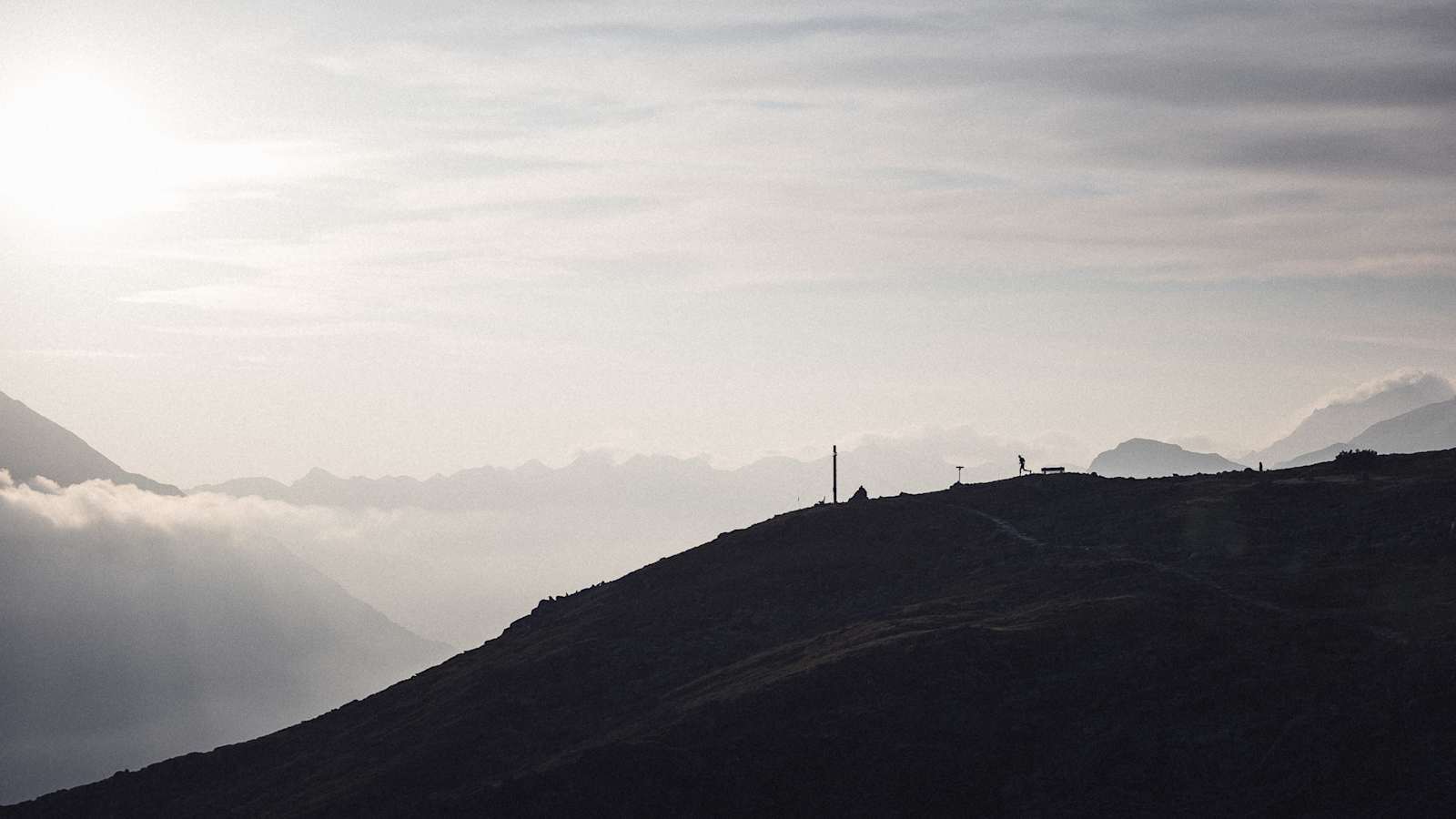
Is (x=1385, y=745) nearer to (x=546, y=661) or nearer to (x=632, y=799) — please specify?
(x=632, y=799)

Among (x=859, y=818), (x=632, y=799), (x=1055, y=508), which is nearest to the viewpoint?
(x=859, y=818)

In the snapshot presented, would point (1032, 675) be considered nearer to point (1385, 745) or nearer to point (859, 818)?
point (859, 818)

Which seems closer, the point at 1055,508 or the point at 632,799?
the point at 632,799

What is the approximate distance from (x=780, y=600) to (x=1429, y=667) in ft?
166

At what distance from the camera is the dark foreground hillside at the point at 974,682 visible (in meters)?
63.7

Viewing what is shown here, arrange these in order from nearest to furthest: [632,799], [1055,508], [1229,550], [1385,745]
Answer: [1385,745]
[632,799]
[1229,550]
[1055,508]

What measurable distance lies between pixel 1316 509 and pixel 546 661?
188ft

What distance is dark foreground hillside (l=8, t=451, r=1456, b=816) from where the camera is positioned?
209 ft

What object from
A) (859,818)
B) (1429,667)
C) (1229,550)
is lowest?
(859,818)

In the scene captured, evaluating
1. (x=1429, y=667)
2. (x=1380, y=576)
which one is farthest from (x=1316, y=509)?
(x=1429, y=667)

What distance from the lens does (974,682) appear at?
74.5 metres

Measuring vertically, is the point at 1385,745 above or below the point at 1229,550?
below

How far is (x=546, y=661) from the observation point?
104938 mm

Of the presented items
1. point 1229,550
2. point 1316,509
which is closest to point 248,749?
point 1229,550
